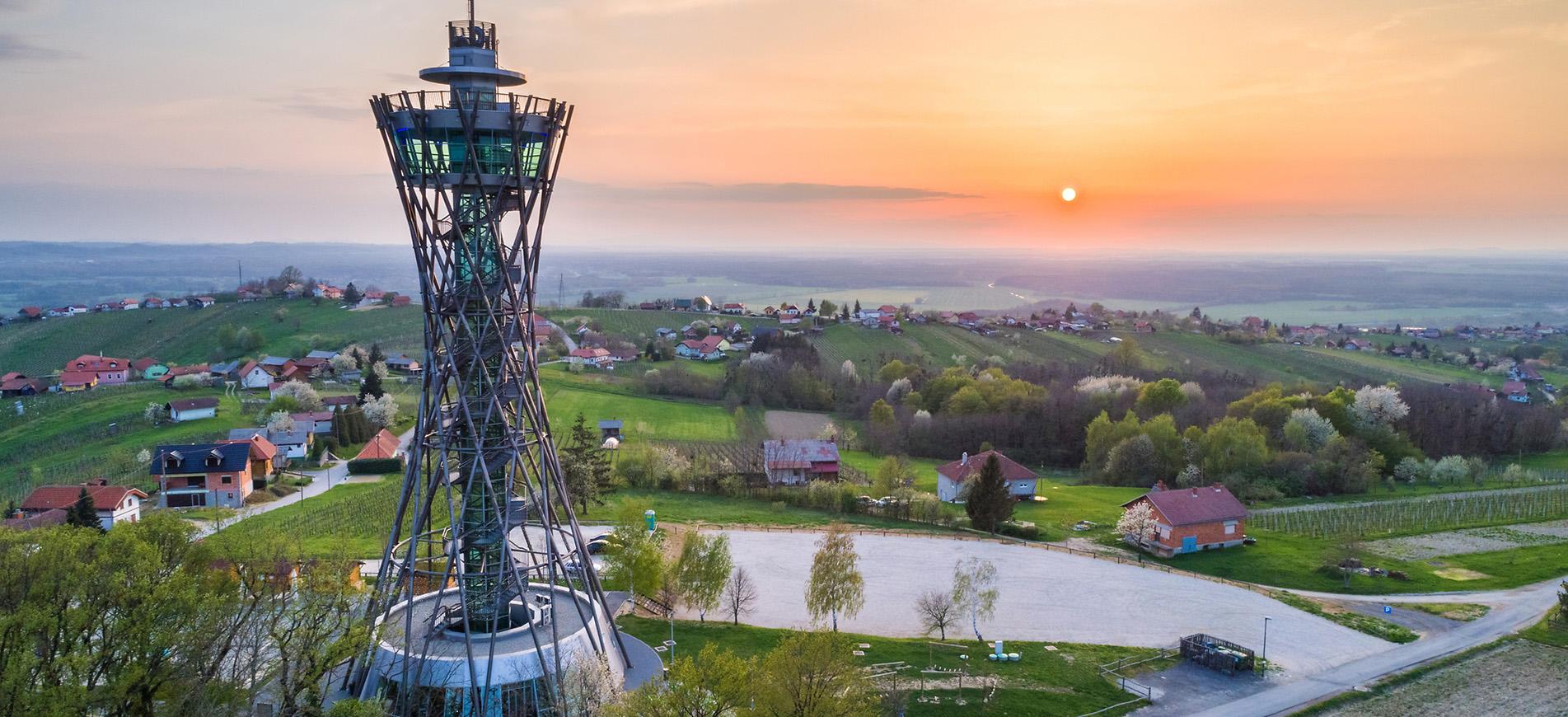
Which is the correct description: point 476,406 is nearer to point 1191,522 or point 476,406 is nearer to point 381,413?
point 1191,522

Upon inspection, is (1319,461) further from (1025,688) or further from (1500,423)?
(1025,688)

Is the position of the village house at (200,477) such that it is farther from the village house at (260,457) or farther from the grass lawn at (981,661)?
the grass lawn at (981,661)

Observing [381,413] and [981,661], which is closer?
[981,661]

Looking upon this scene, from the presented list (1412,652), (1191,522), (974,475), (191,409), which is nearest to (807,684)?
(1412,652)

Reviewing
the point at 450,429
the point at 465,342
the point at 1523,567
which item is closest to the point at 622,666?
the point at 450,429

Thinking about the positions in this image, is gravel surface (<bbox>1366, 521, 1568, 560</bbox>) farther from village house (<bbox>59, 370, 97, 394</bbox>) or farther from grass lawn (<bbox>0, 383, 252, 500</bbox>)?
village house (<bbox>59, 370, 97, 394</bbox>)

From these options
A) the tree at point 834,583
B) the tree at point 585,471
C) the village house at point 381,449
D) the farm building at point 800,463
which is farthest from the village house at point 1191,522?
the village house at point 381,449
